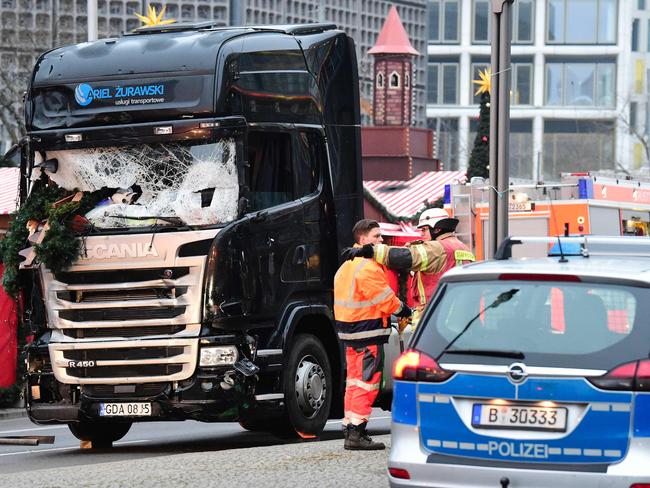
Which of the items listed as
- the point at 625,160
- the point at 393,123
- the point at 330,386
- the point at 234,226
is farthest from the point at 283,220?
the point at 625,160

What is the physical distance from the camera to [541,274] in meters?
8.34

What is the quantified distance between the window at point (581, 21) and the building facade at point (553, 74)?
0.26 ft

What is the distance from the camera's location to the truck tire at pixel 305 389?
46.4 ft

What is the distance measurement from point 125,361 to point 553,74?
120341 mm

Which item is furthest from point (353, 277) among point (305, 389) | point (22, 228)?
point (22, 228)

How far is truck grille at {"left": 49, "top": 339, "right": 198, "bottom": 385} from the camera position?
13477mm

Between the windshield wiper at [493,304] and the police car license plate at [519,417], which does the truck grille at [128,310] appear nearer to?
the windshield wiper at [493,304]

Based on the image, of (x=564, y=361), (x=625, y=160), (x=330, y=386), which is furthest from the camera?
(x=625, y=160)

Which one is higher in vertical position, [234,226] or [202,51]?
[202,51]

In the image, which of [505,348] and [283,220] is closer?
[505,348]

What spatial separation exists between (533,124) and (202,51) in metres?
120

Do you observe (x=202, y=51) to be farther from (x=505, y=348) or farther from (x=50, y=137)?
(x=505, y=348)

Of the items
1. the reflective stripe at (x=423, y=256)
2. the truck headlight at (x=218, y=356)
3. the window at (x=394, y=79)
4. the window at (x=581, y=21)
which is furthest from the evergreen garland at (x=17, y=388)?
the window at (x=581, y=21)

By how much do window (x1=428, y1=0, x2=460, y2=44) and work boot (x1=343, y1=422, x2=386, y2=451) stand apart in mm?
121758
